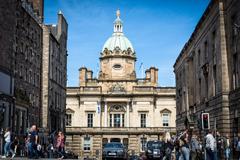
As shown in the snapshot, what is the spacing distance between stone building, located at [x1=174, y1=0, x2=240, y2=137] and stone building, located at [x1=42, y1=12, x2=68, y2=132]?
693 inches

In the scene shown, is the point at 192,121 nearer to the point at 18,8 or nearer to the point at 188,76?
the point at 188,76

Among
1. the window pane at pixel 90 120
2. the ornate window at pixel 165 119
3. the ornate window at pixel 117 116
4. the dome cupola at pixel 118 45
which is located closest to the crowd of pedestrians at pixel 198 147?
the ornate window at pixel 165 119

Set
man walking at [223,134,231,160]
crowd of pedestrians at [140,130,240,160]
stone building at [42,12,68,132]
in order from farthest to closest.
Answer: stone building at [42,12,68,132] → man walking at [223,134,231,160] → crowd of pedestrians at [140,130,240,160]

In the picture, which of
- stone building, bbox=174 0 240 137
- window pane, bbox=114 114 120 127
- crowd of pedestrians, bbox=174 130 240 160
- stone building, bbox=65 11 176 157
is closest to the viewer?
crowd of pedestrians, bbox=174 130 240 160

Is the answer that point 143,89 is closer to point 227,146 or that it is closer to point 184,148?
point 227,146

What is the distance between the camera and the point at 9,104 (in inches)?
1532

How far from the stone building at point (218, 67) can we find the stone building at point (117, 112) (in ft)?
114

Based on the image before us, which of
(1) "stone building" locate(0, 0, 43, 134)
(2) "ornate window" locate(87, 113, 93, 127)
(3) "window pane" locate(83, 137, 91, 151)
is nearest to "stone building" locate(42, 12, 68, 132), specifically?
(1) "stone building" locate(0, 0, 43, 134)

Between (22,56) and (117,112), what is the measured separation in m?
41.6

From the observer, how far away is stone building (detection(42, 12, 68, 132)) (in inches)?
2077

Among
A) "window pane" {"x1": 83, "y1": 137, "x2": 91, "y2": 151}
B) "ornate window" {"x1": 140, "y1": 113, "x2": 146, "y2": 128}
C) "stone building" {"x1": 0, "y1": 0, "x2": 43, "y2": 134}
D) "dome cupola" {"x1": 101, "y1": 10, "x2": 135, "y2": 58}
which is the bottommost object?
"window pane" {"x1": 83, "y1": 137, "x2": 91, "y2": 151}

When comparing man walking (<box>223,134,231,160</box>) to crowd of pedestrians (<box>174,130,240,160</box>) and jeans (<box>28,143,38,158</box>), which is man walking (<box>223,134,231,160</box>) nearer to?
crowd of pedestrians (<box>174,130,240,160</box>)

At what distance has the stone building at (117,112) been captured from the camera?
81.8 m

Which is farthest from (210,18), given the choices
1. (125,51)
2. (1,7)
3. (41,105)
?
(125,51)
